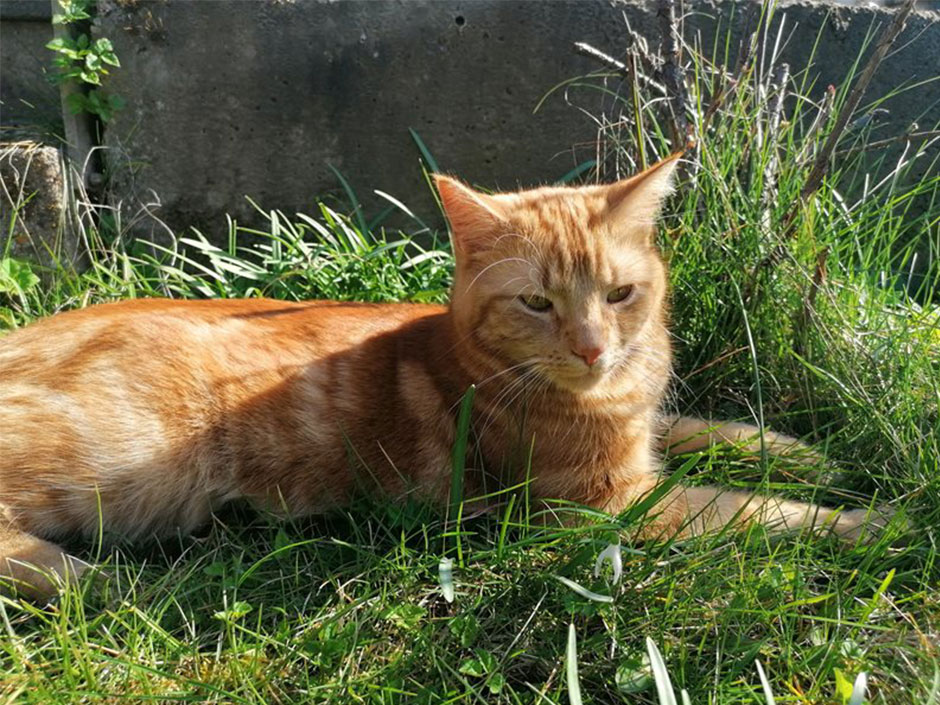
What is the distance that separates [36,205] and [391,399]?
215 cm

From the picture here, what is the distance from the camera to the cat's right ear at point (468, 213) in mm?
2420

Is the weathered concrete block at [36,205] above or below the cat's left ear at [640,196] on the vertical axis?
below

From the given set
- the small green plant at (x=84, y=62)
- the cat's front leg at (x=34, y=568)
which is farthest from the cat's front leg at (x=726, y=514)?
the small green plant at (x=84, y=62)

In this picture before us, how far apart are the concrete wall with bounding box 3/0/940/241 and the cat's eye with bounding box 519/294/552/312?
164 cm

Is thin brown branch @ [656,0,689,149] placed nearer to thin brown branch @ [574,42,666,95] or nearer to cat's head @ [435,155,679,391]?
thin brown branch @ [574,42,666,95]

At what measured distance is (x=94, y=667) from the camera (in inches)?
77.8

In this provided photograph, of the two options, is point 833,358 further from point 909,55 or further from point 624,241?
point 909,55

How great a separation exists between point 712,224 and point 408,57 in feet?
5.61

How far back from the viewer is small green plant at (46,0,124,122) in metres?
3.74

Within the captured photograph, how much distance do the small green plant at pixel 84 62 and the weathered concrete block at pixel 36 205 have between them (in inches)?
10.3

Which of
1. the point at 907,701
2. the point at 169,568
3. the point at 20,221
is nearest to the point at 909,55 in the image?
the point at 907,701

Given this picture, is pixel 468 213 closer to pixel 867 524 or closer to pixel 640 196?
pixel 640 196

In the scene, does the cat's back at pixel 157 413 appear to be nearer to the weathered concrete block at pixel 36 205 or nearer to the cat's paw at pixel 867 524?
the weathered concrete block at pixel 36 205

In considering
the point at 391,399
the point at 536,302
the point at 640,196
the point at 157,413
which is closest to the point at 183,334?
the point at 157,413
